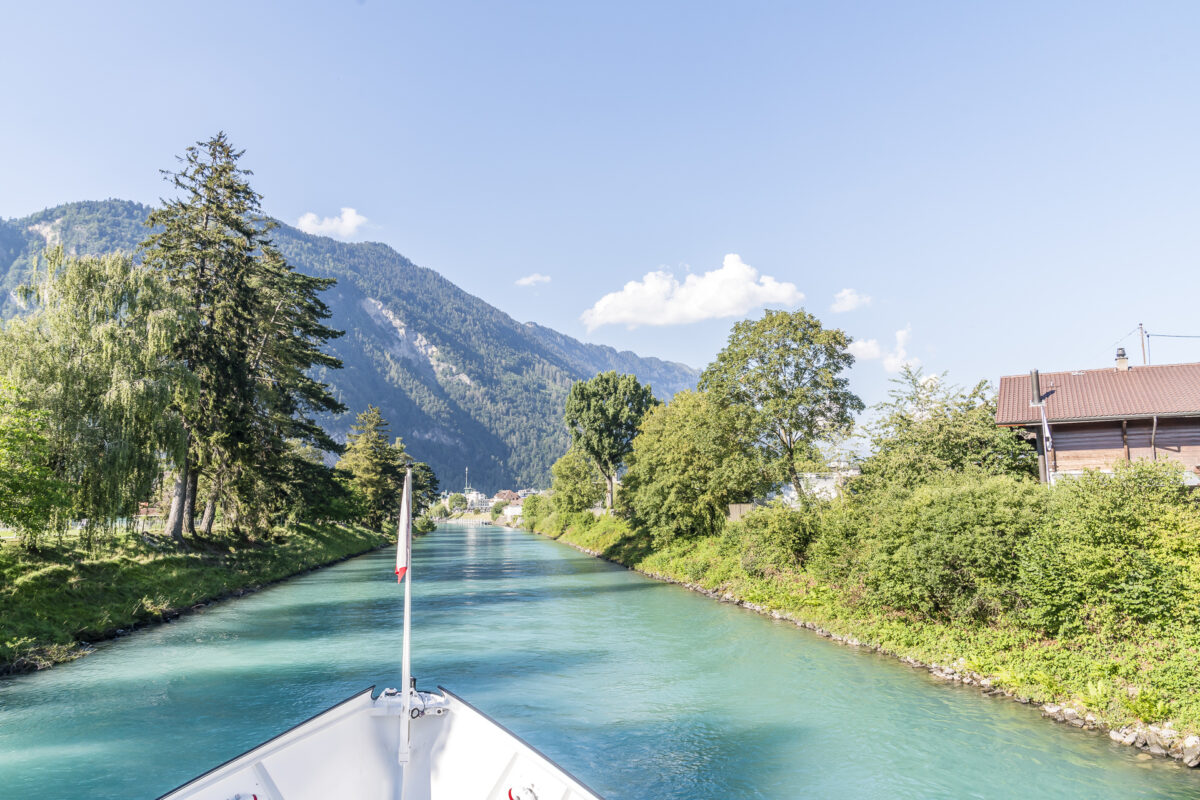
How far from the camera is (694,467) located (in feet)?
135

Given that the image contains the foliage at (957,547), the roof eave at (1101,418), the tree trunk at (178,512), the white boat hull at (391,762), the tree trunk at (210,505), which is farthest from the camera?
the tree trunk at (210,505)

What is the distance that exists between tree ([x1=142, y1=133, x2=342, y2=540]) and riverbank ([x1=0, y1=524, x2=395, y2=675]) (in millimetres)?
2823

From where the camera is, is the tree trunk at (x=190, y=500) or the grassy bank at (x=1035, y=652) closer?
the grassy bank at (x=1035, y=652)

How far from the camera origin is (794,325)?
106ft

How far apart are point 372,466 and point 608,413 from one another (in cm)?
2855

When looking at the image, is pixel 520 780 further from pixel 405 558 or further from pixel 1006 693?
pixel 1006 693

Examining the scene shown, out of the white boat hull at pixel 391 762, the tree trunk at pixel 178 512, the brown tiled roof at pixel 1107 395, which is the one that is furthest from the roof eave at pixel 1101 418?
the tree trunk at pixel 178 512

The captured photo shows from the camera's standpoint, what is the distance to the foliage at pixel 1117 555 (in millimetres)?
13031

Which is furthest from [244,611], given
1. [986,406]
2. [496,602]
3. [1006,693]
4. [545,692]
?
[986,406]

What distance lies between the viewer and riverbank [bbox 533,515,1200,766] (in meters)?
11.9

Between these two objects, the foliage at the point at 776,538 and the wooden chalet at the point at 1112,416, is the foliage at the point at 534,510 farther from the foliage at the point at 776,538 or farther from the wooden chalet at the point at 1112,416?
the wooden chalet at the point at 1112,416

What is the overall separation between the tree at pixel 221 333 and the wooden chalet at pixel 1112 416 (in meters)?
32.0

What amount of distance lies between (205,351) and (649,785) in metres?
28.9

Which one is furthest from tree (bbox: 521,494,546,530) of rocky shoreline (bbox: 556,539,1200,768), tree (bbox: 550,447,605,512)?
rocky shoreline (bbox: 556,539,1200,768)
